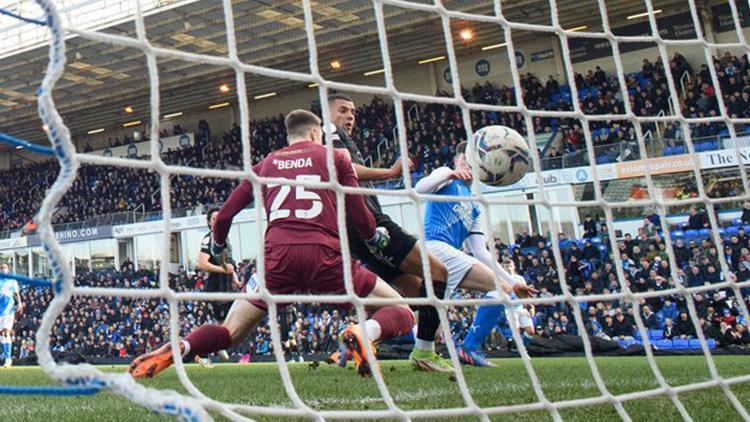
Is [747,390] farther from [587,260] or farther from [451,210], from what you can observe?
[587,260]

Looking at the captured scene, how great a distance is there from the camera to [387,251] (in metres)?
4.10

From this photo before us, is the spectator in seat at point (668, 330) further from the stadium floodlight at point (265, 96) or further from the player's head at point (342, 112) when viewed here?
the stadium floodlight at point (265, 96)

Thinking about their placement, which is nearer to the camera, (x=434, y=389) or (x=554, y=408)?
(x=554, y=408)

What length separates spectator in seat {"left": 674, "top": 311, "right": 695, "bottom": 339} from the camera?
30.7 ft

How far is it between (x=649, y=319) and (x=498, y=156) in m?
6.65

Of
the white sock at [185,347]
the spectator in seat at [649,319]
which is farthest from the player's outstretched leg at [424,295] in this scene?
the spectator in seat at [649,319]

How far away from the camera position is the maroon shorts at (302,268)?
3.47 m

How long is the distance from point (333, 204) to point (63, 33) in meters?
2.13

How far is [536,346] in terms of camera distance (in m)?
8.96

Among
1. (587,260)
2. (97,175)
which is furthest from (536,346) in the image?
(97,175)

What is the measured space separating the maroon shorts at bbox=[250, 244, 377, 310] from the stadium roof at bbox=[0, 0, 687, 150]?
41.7 ft

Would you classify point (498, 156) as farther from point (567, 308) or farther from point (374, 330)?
point (567, 308)

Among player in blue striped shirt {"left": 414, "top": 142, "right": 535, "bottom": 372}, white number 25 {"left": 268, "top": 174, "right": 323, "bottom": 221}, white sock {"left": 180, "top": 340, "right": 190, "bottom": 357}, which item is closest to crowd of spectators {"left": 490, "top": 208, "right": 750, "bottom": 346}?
player in blue striped shirt {"left": 414, "top": 142, "right": 535, "bottom": 372}

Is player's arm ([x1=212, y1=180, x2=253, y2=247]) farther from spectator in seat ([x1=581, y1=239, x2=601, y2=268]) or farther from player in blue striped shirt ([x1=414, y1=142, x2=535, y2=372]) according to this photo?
spectator in seat ([x1=581, y1=239, x2=601, y2=268])
